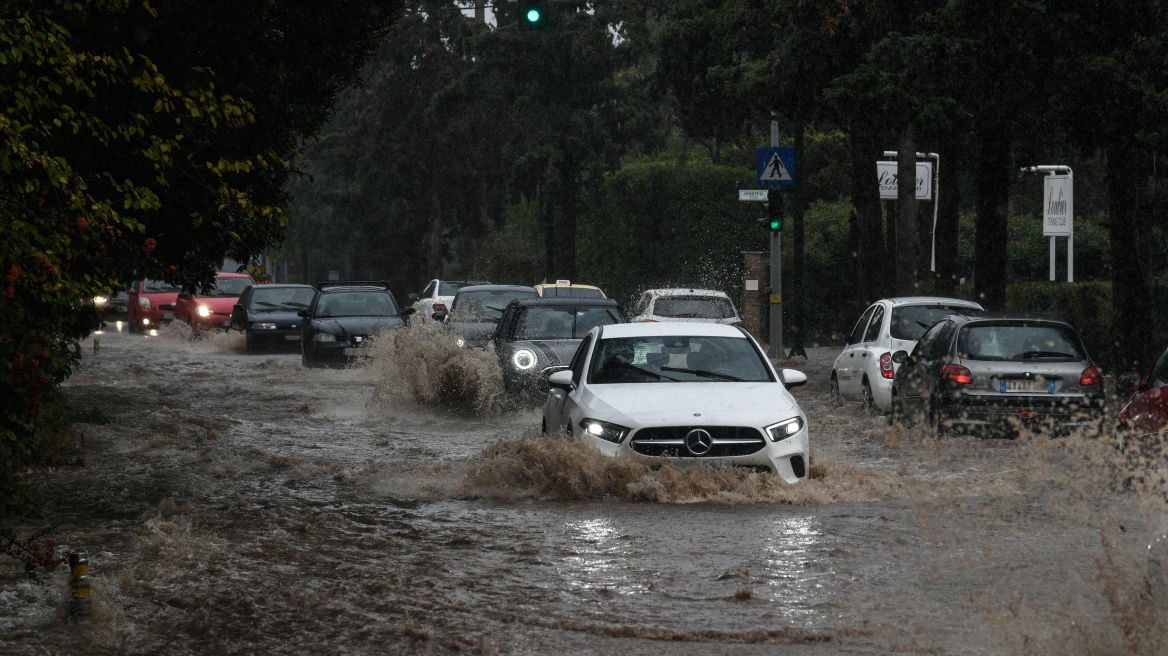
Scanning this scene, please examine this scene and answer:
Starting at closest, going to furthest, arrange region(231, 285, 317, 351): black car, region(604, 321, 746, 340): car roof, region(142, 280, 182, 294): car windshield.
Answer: region(604, 321, 746, 340): car roof < region(231, 285, 317, 351): black car < region(142, 280, 182, 294): car windshield

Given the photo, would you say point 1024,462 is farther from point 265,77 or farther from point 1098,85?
point 265,77

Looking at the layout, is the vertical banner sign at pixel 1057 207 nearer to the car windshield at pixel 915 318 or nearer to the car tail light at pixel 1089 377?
the car windshield at pixel 915 318

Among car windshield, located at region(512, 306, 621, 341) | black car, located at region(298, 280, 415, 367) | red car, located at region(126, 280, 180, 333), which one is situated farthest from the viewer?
red car, located at region(126, 280, 180, 333)

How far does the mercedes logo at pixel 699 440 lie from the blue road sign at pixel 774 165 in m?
19.4

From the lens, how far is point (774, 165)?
29.9m

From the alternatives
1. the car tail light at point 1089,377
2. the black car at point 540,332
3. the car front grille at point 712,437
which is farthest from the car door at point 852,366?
the car front grille at point 712,437

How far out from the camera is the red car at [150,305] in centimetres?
4119

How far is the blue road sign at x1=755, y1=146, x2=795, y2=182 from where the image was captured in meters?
29.7

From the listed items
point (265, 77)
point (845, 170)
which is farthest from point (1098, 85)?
point (845, 170)

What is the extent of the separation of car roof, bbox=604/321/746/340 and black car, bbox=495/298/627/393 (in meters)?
4.80

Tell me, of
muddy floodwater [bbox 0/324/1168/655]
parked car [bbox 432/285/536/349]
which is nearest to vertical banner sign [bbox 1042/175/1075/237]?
parked car [bbox 432/285/536/349]

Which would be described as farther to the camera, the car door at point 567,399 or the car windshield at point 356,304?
the car windshield at point 356,304

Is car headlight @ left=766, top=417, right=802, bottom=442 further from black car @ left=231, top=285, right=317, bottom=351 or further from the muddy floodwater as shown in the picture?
black car @ left=231, top=285, right=317, bottom=351

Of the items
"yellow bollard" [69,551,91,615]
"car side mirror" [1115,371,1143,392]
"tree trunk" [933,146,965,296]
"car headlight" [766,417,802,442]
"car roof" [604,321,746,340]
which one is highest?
"tree trunk" [933,146,965,296]
